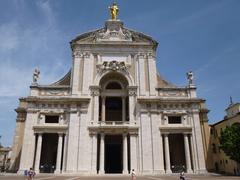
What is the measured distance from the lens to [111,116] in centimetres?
4144

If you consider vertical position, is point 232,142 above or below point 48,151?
above

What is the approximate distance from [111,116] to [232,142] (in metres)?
18.4

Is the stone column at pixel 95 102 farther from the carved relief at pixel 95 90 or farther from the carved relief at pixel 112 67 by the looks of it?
the carved relief at pixel 112 67

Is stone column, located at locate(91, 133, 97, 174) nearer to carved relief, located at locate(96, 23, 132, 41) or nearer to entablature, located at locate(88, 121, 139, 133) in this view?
entablature, located at locate(88, 121, 139, 133)

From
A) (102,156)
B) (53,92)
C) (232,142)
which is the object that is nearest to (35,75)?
(53,92)

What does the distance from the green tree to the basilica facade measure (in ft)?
17.4

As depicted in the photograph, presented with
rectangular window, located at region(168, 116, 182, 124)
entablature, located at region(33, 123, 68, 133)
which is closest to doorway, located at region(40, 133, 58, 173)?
entablature, located at region(33, 123, 68, 133)

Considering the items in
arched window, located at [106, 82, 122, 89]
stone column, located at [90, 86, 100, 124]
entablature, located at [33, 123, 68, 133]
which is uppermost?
arched window, located at [106, 82, 122, 89]

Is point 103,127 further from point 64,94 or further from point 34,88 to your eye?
point 34,88

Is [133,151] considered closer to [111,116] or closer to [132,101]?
[132,101]

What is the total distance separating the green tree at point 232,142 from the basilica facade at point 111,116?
530 centimetres

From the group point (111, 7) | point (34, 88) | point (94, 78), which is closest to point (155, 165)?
point (94, 78)

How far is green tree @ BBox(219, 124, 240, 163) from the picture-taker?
30391 millimetres

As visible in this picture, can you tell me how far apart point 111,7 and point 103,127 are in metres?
21.6
